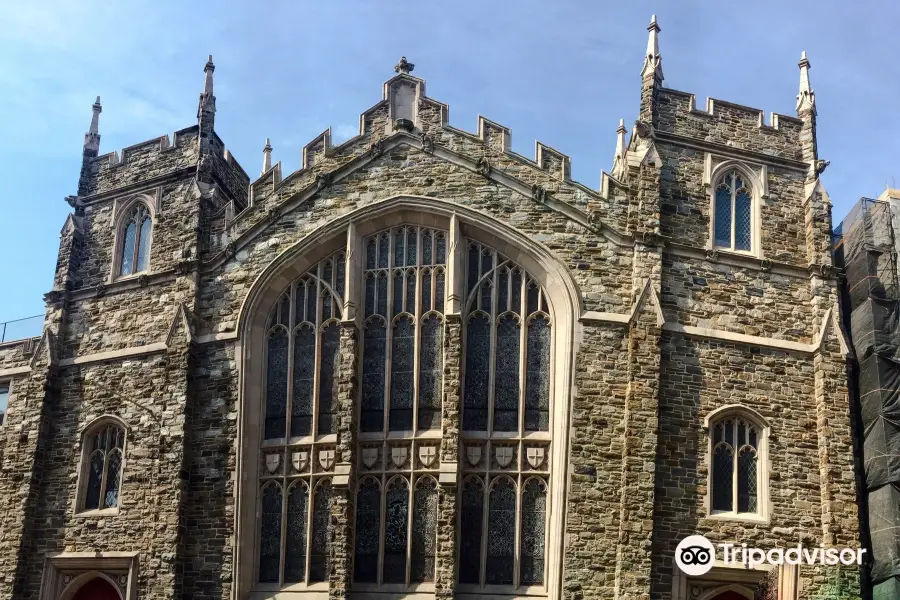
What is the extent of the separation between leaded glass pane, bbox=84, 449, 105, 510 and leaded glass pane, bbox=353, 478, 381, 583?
618 cm

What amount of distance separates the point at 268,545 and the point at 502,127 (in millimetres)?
10116

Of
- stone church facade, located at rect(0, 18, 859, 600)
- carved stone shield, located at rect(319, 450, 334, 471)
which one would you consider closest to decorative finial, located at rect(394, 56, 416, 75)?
stone church facade, located at rect(0, 18, 859, 600)

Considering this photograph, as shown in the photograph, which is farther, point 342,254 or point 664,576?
point 342,254

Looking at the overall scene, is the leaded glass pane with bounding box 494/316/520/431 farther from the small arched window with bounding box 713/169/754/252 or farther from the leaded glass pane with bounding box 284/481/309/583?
the small arched window with bounding box 713/169/754/252

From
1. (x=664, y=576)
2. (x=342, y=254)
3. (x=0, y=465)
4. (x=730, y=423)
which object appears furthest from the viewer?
(x=0, y=465)

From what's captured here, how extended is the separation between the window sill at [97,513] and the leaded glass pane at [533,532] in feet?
28.7

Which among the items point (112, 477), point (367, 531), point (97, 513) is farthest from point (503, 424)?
point (97, 513)

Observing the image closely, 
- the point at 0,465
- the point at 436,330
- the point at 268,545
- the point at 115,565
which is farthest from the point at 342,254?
the point at 0,465

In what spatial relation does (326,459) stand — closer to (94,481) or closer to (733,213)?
(94,481)

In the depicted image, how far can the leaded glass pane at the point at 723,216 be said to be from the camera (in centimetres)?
2233

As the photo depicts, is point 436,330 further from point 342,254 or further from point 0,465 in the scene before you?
point 0,465

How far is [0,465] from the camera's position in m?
24.1

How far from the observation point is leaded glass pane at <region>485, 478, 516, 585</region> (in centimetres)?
2003

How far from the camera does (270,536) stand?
21078 mm
